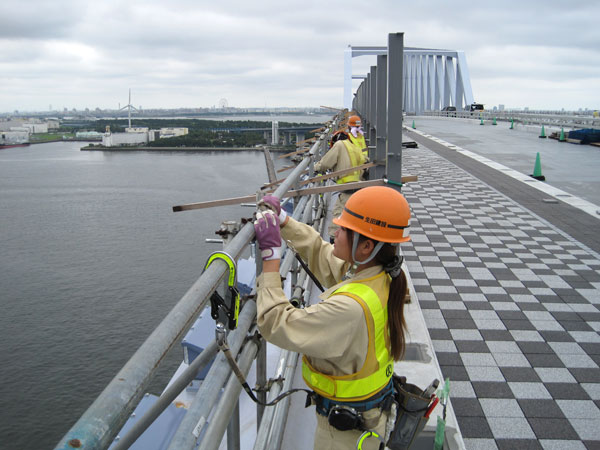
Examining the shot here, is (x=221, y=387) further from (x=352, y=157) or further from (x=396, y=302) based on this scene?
(x=352, y=157)

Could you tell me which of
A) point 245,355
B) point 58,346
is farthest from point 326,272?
point 58,346

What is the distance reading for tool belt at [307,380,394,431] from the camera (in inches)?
69.1

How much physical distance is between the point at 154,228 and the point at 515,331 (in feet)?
135

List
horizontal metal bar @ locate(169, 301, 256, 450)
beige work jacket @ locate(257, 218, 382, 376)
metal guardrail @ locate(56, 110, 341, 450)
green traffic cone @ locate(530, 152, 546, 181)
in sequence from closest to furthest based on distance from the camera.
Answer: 1. metal guardrail @ locate(56, 110, 341, 450)
2. horizontal metal bar @ locate(169, 301, 256, 450)
3. beige work jacket @ locate(257, 218, 382, 376)
4. green traffic cone @ locate(530, 152, 546, 181)

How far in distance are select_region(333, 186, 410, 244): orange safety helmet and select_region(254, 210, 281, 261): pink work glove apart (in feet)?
0.78

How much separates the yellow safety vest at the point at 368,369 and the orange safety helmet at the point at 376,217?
0.47ft

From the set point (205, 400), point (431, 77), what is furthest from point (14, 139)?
point (205, 400)

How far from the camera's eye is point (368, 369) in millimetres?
1747

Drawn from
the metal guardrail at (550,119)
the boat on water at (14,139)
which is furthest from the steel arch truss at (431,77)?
the boat on water at (14,139)

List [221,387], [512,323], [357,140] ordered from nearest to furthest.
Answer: [221,387]
[512,323]
[357,140]

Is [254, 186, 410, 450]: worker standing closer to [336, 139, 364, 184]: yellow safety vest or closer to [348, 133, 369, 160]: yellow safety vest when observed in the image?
[336, 139, 364, 184]: yellow safety vest

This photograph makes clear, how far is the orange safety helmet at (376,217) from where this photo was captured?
1814 mm

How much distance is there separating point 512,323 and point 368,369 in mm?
3450

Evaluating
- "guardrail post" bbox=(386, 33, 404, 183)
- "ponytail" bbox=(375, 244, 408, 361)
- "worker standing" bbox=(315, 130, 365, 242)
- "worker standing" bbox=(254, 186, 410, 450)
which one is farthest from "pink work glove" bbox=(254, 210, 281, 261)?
"worker standing" bbox=(315, 130, 365, 242)
